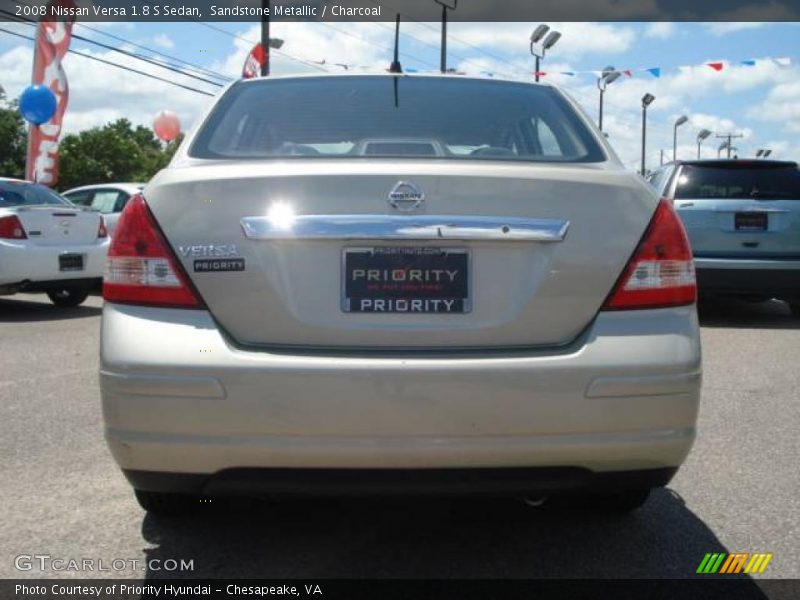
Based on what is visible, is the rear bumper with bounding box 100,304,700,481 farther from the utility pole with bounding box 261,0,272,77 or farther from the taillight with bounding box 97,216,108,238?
the utility pole with bounding box 261,0,272,77

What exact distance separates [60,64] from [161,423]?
17.9 meters

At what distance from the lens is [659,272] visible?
8.96 feet

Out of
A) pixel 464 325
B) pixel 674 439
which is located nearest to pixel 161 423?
pixel 464 325

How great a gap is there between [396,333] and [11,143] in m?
72.1

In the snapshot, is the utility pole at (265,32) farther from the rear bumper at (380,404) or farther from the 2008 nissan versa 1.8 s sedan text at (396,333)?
the rear bumper at (380,404)

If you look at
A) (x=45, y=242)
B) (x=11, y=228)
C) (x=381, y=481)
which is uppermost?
(x=11, y=228)

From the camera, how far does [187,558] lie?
3125mm

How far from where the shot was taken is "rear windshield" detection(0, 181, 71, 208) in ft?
33.0

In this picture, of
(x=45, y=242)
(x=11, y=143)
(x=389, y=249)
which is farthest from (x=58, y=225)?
(x=11, y=143)

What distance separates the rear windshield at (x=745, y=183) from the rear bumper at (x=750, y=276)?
28.7 inches

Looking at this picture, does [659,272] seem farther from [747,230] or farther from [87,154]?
[87,154]

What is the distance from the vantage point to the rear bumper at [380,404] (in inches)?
99.5

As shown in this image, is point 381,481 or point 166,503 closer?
point 381,481

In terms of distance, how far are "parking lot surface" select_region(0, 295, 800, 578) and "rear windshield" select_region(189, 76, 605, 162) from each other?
1248mm
